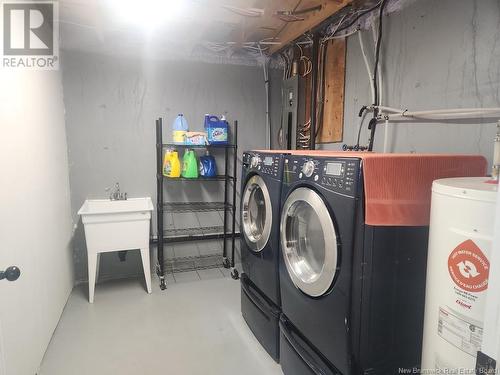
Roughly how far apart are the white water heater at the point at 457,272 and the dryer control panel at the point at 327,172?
11.0 inches

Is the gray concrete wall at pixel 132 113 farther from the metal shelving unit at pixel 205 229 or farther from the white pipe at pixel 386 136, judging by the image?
the white pipe at pixel 386 136

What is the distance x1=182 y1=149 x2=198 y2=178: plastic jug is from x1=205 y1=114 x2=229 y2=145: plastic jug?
0.23m

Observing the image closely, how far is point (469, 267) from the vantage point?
89cm

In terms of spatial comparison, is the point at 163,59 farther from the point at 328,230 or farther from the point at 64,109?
the point at 328,230

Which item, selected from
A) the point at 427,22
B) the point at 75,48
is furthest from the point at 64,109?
the point at 427,22

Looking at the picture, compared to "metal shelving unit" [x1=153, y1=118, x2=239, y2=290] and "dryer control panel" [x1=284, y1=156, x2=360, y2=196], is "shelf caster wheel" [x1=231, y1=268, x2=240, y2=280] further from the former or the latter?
"dryer control panel" [x1=284, y1=156, x2=360, y2=196]

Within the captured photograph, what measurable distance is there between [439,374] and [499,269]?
63 centimetres

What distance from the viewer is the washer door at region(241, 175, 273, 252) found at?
1988 mm

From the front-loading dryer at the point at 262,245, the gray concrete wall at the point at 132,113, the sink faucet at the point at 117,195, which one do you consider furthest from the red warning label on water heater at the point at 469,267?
the sink faucet at the point at 117,195

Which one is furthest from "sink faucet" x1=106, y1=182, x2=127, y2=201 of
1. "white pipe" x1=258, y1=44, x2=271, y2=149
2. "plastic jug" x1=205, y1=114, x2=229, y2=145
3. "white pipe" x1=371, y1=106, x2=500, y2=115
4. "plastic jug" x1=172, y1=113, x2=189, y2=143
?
"white pipe" x1=371, y1=106, x2=500, y2=115

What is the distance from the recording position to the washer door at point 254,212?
1988 mm

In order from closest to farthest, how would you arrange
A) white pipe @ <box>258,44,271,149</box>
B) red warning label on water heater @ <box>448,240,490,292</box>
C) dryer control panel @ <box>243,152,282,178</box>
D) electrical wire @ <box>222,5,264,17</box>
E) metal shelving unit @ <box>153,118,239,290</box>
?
red warning label on water heater @ <box>448,240,490,292</box>, dryer control panel @ <box>243,152,282,178</box>, electrical wire @ <box>222,5,264,17</box>, metal shelving unit @ <box>153,118,239,290</box>, white pipe @ <box>258,44,271,149</box>

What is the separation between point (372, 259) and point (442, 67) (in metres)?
1.21

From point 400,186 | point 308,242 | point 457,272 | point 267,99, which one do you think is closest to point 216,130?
point 267,99
